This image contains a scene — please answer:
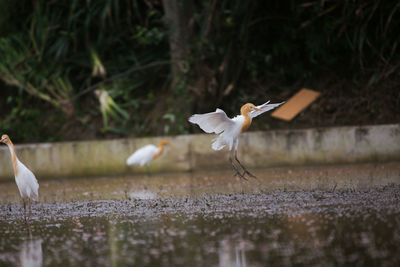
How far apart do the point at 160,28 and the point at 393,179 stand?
8275 mm

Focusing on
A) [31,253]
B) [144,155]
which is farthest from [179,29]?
[31,253]

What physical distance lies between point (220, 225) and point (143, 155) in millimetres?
5966

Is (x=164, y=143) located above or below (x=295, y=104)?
below

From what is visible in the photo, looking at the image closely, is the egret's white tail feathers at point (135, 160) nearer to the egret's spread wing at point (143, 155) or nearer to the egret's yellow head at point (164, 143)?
the egret's spread wing at point (143, 155)

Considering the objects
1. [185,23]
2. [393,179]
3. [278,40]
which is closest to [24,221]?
[393,179]

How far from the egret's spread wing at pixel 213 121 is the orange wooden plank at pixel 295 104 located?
4.17m

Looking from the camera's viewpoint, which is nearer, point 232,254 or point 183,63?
point 232,254

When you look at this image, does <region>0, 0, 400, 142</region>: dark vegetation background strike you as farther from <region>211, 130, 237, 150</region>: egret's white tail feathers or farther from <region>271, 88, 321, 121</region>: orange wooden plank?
<region>211, 130, 237, 150</region>: egret's white tail feathers

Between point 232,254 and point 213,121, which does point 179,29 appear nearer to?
point 213,121

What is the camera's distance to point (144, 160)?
35.9 ft

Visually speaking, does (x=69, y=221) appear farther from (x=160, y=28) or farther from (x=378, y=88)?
(x=160, y=28)

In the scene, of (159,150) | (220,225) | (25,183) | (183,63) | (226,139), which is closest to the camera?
(220,225)

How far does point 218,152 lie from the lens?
1136 centimetres

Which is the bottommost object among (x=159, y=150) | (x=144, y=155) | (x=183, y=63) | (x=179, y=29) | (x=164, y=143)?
(x=144, y=155)
